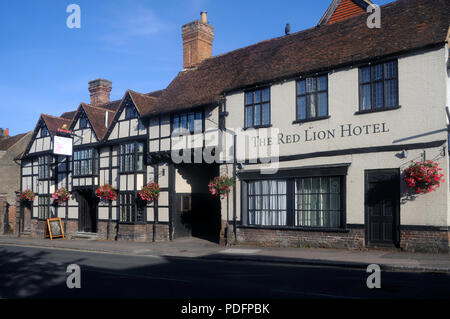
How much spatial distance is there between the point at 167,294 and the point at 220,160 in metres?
11.3

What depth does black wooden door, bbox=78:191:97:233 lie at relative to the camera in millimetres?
26875

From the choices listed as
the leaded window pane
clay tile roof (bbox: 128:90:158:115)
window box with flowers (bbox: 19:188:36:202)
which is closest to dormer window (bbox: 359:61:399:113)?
the leaded window pane

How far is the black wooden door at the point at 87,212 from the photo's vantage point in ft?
88.2

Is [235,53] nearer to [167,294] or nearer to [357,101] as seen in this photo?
[357,101]

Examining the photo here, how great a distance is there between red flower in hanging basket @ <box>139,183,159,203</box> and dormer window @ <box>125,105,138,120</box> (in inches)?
163

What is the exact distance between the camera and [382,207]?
14.8 metres

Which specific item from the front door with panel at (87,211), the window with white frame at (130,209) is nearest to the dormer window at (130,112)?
the window with white frame at (130,209)

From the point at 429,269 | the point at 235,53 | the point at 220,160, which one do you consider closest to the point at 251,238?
the point at 220,160

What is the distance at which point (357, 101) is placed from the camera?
612 inches

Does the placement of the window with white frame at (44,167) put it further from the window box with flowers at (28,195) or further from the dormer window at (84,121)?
the dormer window at (84,121)

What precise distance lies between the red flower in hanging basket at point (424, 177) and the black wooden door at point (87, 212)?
1937cm

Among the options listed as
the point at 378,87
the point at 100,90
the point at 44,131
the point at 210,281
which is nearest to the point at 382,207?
the point at 378,87

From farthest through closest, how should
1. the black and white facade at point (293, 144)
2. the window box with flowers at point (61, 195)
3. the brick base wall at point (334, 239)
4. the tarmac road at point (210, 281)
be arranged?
the window box with flowers at point (61, 195), the black and white facade at point (293, 144), the brick base wall at point (334, 239), the tarmac road at point (210, 281)

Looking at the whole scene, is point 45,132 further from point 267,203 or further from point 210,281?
point 210,281
